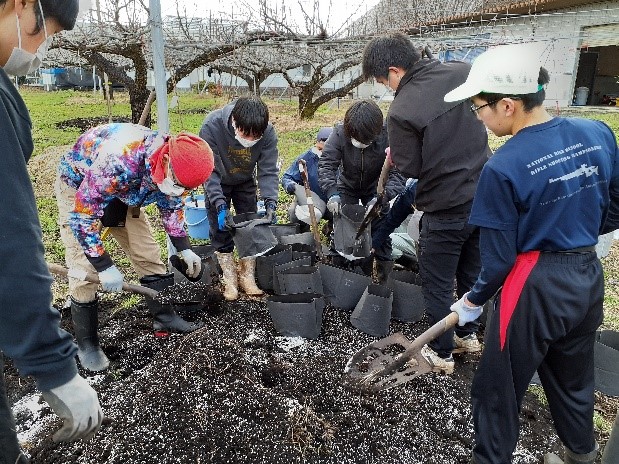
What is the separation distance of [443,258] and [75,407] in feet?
6.79

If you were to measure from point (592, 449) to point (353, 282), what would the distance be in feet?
5.90

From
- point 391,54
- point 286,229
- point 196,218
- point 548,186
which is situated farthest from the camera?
point 196,218

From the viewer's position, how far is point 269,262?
3.73m

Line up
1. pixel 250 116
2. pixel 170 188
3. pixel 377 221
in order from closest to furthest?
pixel 170 188 < pixel 250 116 < pixel 377 221

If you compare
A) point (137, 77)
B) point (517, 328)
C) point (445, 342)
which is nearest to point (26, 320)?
point (517, 328)

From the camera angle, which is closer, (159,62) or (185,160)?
(185,160)

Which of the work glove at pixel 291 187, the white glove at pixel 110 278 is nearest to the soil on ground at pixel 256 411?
the white glove at pixel 110 278

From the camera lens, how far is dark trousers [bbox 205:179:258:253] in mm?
3799

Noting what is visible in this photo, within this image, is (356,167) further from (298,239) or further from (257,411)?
(257,411)

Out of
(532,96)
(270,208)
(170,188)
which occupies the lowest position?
(270,208)

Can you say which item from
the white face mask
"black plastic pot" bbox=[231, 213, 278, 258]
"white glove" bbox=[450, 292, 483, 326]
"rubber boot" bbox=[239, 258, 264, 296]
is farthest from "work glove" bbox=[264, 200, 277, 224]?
the white face mask

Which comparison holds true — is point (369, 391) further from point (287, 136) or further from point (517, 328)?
point (287, 136)

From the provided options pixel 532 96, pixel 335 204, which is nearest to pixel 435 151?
pixel 532 96

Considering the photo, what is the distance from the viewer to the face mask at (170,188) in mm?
2523
